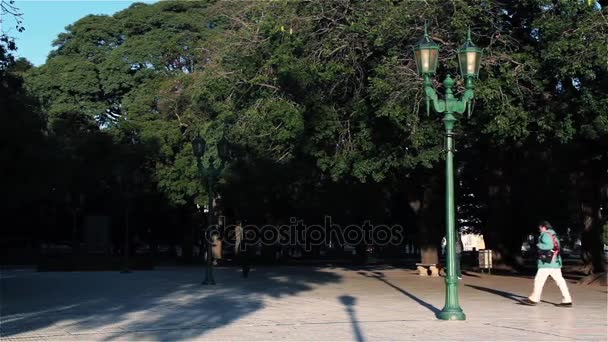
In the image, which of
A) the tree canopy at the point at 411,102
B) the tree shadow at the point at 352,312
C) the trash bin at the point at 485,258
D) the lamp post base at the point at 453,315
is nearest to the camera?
the tree shadow at the point at 352,312

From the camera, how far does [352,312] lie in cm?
1478

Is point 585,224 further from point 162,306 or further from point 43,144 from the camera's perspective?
point 43,144

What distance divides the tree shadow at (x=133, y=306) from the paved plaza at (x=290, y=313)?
0.06ft

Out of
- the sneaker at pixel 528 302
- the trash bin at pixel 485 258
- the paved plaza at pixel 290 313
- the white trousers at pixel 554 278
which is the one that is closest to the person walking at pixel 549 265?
the white trousers at pixel 554 278

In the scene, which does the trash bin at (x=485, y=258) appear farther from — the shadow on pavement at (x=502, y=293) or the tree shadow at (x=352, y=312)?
the tree shadow at (x=352, y=312)

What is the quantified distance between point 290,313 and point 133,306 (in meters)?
3.80

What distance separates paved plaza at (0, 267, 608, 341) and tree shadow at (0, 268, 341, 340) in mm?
19

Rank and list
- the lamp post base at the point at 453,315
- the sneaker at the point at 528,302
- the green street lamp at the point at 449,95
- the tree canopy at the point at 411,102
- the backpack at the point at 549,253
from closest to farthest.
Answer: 1. the lamp post base at the point at 453,315
2. the green street lamp at the point at 449,95
3. the backpack at the point at 549,253
4. the sneaker at the point at 528,302
5. the tree canopy at the point at 411,102

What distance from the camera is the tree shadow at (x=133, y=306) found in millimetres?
12172

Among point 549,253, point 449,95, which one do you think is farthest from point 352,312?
point 449,95

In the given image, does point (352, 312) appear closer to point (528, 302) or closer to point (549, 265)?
point (528, 302)

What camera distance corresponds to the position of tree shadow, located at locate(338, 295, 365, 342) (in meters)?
11.2

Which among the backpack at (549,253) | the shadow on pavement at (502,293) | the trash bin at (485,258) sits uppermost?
the backpack at (549,253)

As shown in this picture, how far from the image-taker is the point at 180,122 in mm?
42875
